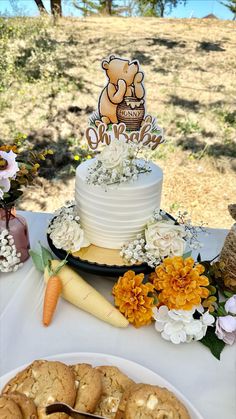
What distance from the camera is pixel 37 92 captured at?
4320 mm

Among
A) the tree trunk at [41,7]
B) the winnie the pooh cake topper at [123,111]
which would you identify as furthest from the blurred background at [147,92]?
the winnie the pooh cake topper at [123,111]

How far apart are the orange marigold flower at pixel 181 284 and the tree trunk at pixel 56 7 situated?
247 inches

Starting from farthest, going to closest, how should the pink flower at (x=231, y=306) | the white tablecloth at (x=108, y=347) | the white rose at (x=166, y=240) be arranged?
1. the white rose at (x=166, y=240)
2. the pink flower at (x=231, y=306)
3. the white tablecloth at (x=108, y=347)

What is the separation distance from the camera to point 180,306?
0.89 meters

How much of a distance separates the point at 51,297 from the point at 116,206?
0.31 metres

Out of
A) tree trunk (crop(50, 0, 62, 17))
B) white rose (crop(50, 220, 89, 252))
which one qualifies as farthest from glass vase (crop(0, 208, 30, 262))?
tree trunk (crop(50, 0, 62, 17))

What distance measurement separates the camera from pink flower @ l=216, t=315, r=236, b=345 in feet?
2.92

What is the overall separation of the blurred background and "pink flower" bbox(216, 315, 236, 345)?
1.48 metres

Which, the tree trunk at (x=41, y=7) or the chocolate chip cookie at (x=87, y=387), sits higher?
the tree trunk at (x=41, y=7)

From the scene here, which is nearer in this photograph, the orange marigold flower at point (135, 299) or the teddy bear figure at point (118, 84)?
the orange marigold flower at point (135, 299)

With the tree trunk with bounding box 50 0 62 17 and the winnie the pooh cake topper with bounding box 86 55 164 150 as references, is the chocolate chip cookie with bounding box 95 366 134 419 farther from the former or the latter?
the tree trunk with bounding box 50 0 62 17

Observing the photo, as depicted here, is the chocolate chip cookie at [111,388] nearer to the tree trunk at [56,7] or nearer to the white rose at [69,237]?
the white rose at [69,237]

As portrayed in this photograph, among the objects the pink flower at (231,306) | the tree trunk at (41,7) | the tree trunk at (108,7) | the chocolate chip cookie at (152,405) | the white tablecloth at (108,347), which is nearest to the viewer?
the chocolate chip cookie at (152,405)

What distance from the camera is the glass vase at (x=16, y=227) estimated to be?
110 centimetres
